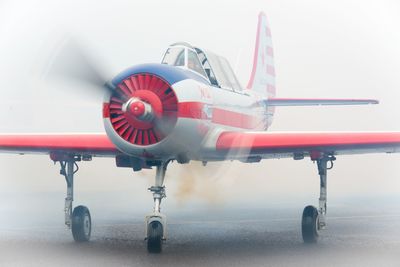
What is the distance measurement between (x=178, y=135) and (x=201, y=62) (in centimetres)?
237

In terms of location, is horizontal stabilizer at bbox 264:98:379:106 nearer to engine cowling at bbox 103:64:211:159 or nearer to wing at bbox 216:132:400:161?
wing at bbox 216:132:400:161

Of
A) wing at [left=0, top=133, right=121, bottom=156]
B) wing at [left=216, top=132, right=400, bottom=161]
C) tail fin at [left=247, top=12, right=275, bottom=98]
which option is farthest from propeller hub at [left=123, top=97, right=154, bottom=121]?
tail fin at [left=247, top=12, right=275, bottom=98]

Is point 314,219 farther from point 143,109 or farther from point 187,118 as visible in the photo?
point 143,109

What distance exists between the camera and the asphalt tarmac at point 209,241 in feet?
43.4

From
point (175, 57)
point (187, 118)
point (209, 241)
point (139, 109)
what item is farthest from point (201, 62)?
point (209, 241)

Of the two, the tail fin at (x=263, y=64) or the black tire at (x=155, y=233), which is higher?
the tail fin at (x=263, y=64)

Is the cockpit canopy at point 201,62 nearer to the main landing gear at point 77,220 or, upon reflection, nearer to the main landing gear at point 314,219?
the main landing gear at point 314,219

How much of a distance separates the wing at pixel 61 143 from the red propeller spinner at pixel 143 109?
1.61m

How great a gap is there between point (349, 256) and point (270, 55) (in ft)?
42.4

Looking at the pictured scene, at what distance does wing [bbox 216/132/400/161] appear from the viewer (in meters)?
15.1

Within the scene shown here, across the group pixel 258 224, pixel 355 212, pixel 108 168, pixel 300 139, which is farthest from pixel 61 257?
pixel 108 168

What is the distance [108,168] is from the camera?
110 ft

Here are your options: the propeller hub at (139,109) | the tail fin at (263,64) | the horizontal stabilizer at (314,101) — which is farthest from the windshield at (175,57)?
the tail fin at (263,64)

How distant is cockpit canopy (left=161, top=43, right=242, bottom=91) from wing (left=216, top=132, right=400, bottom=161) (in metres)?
1.16
